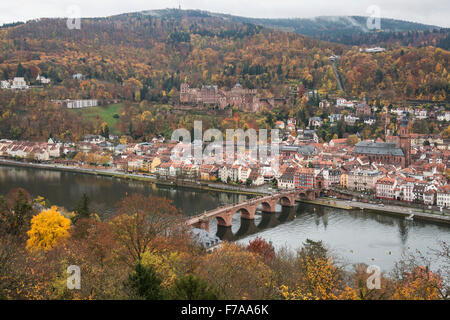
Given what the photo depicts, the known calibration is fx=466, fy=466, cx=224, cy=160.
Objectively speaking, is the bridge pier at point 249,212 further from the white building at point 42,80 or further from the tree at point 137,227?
the white building at point 42,80

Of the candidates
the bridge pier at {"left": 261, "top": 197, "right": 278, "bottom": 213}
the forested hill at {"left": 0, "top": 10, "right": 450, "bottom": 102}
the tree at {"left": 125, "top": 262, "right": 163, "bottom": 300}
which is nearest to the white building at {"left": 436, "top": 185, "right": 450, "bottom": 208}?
the bridge pier at {"left": 261, "top": 197, "right": 278, "bottom": 213}

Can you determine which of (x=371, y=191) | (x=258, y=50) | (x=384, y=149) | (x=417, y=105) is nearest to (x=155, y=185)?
(x=371, y=191)

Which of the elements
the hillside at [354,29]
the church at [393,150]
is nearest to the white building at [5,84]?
the church at [393,150]

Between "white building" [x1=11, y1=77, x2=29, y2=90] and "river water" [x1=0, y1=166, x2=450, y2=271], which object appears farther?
"white building" [x1=11, y1=77, x2=29, y2=90]

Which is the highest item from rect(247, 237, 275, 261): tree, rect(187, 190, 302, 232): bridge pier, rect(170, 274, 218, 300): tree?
rect(170, 274, 218, 300): tree

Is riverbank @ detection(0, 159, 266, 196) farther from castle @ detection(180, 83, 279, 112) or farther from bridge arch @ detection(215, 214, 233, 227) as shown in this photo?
castle @ detection(180, 83, 279, 112)

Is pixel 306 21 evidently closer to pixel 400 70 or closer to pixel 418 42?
pixel 418 42
